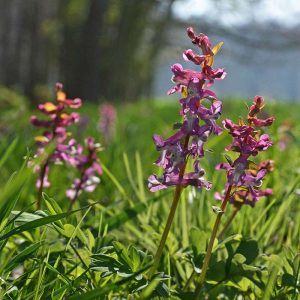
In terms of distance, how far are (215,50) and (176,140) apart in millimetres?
212

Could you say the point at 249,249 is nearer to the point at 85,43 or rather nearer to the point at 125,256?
the point at 125,256

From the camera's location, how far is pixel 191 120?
4.06 feet

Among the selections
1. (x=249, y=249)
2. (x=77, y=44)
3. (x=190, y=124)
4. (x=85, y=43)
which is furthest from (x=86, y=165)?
(x=77, y=44)

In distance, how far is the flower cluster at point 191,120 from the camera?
1.24m

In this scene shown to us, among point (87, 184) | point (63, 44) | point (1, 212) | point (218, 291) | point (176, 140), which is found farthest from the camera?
point (63, 44)

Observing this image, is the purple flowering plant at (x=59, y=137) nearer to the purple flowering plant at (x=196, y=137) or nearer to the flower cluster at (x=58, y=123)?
the flower cluster at (x=58, y=123)

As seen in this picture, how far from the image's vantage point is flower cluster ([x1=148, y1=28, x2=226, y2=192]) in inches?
48.8

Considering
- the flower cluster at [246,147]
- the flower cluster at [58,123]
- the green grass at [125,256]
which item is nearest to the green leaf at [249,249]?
the green grass at [125,256]

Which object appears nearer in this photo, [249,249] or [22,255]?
[22,255]

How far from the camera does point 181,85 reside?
4.20 ft

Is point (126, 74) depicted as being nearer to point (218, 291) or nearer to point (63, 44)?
point (63, 44)

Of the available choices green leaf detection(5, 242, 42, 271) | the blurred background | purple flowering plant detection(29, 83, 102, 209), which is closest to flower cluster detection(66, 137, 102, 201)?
purple flowering plant detection(29, 83, 102, 209)

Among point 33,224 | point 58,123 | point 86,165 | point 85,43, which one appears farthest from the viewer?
point 85,43

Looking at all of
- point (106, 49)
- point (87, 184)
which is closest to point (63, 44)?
point (106, 49)
